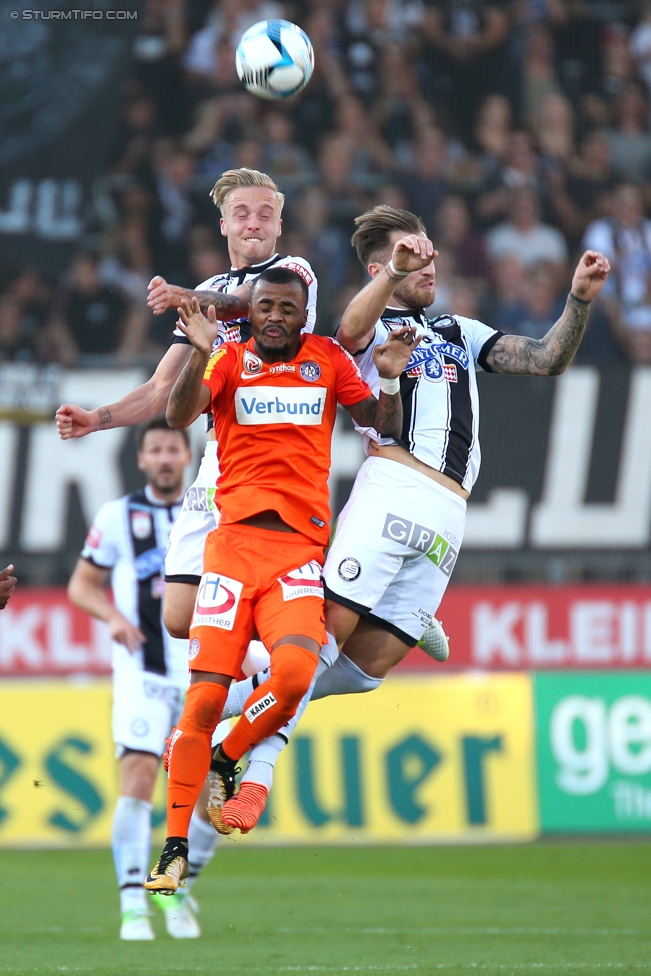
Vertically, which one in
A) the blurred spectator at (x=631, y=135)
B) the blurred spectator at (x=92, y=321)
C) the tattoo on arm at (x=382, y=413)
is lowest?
the tattoo on arm at (x=382, y=413)

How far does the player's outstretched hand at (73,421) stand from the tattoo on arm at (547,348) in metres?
1.92

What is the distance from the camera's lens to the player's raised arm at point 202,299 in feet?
18.9

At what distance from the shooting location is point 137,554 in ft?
29.3

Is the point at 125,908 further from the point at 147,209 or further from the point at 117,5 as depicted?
the point at 117,5

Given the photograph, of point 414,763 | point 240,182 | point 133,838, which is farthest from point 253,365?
point 414,763

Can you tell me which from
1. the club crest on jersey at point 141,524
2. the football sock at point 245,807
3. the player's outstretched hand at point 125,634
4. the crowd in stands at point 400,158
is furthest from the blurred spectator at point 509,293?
the football sock at point 245,807

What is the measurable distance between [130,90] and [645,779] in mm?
9314

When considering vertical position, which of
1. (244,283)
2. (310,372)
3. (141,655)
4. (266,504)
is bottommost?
(141,655)

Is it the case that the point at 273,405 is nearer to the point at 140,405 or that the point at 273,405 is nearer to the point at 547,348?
the point at 140,405

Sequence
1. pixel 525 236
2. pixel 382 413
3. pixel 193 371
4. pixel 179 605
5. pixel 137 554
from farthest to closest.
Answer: pixel 525 236, pixel 137 554, pixel 179 605, pixel 382 413, pixel 193 371

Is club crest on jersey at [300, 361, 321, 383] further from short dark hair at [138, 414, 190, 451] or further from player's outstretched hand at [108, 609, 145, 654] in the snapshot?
player's outstretched hand at [108, 609, 145, 654]

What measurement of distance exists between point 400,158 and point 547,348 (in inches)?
398

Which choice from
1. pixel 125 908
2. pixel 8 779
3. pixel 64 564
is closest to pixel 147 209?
pixel 64 564

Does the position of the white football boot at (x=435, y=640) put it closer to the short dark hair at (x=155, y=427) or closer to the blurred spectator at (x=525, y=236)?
the short dark hair at (x=155, y=427)
